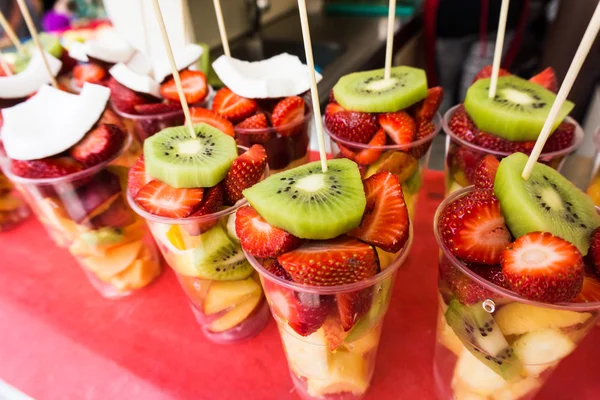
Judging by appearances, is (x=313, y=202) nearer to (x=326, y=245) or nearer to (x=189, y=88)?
(x=326, y=245)

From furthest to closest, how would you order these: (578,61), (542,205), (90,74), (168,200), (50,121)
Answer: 1. (90,74)
2. (50,121)
3. (168,200)
4. (542,205)
5. (578,61)

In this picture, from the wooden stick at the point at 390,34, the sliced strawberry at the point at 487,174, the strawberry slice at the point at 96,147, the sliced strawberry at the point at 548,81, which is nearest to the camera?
the sliced strawberry at the point at 487,174

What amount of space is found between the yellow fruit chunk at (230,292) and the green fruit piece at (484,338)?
0.37 m

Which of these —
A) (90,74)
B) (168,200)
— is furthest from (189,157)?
(90,74)

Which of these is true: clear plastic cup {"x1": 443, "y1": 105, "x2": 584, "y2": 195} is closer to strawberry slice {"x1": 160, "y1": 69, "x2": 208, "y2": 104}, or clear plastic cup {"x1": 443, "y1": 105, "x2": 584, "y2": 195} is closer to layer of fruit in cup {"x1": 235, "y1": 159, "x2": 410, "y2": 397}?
layer of fruit in cup {"x1": 235, "y1": 159, "x2": 410, "y2": 397}

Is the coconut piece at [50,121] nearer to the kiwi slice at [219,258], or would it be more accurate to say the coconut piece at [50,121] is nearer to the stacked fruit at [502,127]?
the kiwi slice at [219,258]

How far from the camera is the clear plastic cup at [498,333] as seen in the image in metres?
0.59

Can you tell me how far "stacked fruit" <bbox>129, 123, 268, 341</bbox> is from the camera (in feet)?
2.44

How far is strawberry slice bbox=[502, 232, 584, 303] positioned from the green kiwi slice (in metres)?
0.05

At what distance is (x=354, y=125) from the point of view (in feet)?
2.96

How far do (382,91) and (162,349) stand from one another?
70 centimetres

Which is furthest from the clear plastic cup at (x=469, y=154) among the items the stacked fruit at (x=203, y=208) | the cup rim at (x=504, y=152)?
the stacked fruit at (x=203, y=208)

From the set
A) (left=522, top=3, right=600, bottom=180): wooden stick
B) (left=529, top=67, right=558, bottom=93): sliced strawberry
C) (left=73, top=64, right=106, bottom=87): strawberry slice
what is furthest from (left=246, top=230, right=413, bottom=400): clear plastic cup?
(left=73, top=64, right=106, bottom=87): strawberry slice

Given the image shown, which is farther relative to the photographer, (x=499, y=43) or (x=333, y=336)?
(x=499, y=43)
